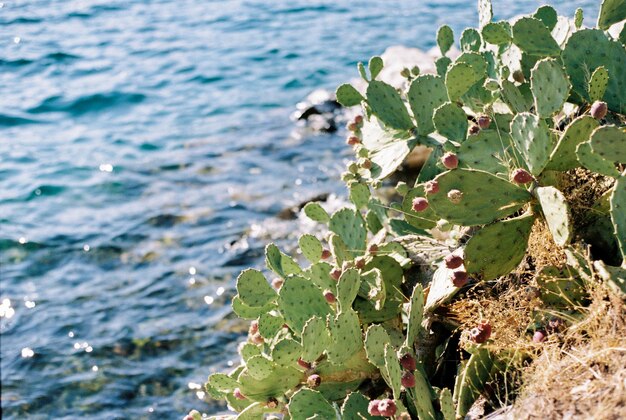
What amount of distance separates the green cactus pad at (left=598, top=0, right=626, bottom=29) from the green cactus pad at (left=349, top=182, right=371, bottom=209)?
1030 millimetres

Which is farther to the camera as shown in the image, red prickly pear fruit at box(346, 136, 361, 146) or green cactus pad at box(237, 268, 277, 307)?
red prickly pear fruit at box(346, 136, 361, 146)

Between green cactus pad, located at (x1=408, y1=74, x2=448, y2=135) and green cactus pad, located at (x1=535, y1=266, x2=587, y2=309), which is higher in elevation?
green cactus pad, located at (x1=408, y1=74, x2=448, y2=135)

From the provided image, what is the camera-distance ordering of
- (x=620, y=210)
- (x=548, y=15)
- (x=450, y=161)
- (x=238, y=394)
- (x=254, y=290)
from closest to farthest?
(x=620, y=210)
(x=450, y=161)
(x=238, y=394)
(x=254, y=290)
(x=548, y=15)

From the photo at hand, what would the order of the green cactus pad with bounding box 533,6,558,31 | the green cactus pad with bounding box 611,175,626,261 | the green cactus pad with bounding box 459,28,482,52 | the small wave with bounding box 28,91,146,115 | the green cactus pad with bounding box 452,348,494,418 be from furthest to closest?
the small wave with bounding box 28,91,146,115 < the green cactus pad with bounding box 459,28,482,52 < the green cactus pad with bounding box 533,6,558,31 < the green cactus pad with bounding box 452,348,494,418 < the green cactus pad with bounding box 611,175,626,261

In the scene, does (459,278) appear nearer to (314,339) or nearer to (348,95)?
(314,339)

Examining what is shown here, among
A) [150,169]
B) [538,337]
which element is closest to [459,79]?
[538,337]

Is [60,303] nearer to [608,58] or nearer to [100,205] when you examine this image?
[100,205]

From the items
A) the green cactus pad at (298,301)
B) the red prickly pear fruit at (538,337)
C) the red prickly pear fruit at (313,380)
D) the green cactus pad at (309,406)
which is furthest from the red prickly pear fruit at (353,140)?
the red prickly pear fruit at (538,337)

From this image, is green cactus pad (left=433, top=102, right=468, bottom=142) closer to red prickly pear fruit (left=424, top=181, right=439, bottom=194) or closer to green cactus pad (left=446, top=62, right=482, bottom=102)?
green cactus pad (left=446, top=62, right=482, bottom=102)

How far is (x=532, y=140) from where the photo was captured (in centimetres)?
223

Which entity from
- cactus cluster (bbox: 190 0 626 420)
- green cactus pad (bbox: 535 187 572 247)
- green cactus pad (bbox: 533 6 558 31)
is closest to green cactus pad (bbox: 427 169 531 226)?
cactus cluster (bbox: 190 0 626 420)

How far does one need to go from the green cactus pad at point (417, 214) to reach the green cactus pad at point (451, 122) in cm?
20

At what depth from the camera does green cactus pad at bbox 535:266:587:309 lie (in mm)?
2215

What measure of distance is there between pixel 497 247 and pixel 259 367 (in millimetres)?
791
